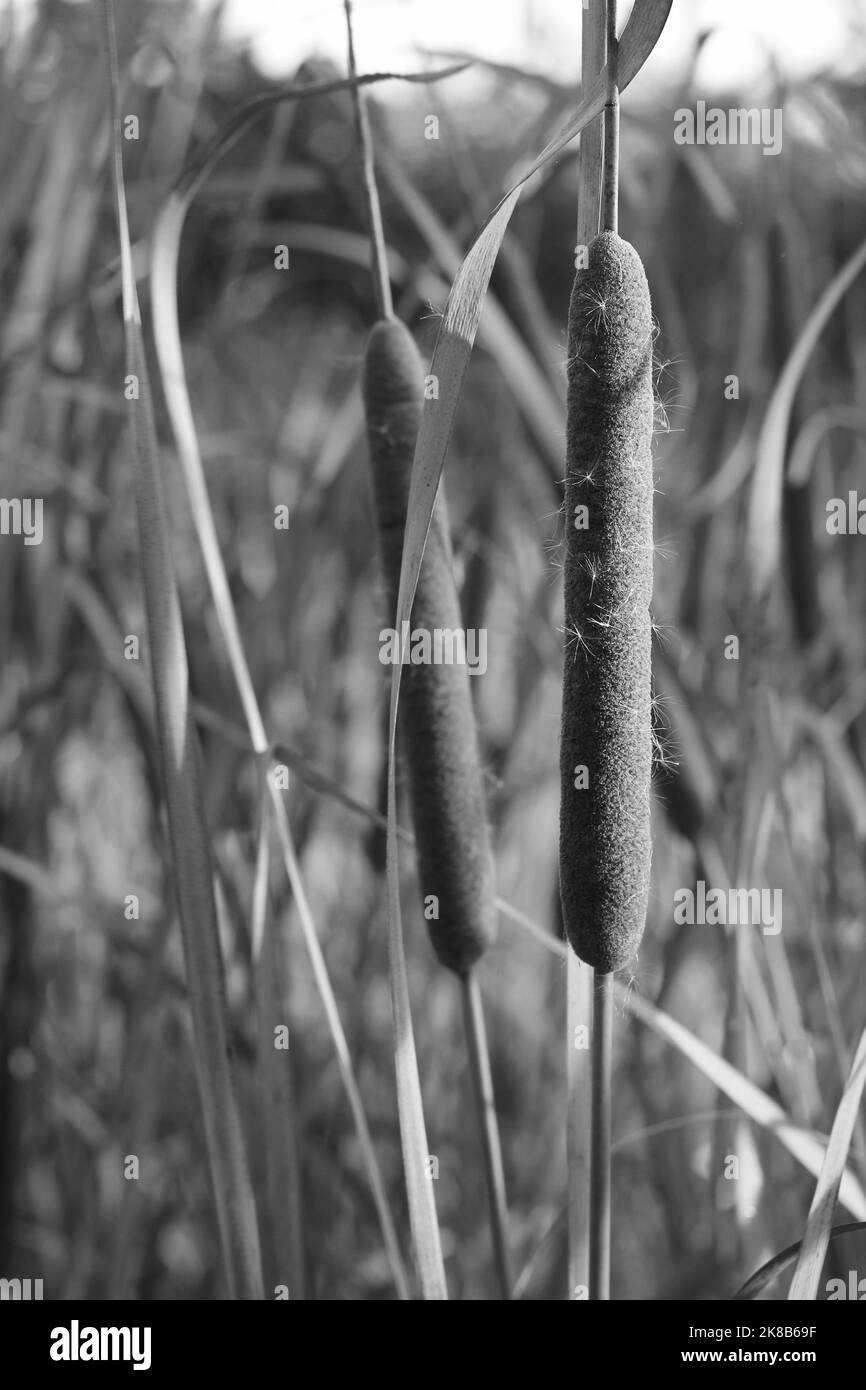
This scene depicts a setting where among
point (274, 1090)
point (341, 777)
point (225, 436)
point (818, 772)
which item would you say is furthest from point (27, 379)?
point (818, 772)

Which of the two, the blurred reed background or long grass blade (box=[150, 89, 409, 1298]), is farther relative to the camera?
the blurred reed background

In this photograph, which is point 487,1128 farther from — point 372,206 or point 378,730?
point 378,730

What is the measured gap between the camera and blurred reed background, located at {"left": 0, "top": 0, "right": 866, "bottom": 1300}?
2.05 ft

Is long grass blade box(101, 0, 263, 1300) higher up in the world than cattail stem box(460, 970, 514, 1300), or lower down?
higher up

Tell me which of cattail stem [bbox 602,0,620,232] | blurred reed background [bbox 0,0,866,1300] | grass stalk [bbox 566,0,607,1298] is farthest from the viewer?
blurred reed background [bbox 0,0,866,1300]

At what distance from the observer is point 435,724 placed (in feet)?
1.24

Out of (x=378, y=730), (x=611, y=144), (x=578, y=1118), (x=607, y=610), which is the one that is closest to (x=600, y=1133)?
(x=578, y=1118)

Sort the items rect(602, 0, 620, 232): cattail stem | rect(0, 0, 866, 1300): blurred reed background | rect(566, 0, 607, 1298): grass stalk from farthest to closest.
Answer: rect(0, 0, 866, 1300): blurred reed background
rect(566, 0, 607, 1298): grass stalk
rect(602, 0, 620, 232): cattail stem

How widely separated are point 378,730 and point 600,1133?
54 cm

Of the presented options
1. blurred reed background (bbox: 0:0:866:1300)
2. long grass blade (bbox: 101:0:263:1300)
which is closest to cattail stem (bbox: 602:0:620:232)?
long grass blade (bbox: 101:0:263:1300)

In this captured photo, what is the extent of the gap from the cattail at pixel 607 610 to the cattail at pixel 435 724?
2.8 inches

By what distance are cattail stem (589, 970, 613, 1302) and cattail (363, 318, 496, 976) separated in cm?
6

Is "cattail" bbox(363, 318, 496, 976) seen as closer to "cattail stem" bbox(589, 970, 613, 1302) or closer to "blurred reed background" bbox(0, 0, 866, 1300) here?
"cattail stem" bbox(589, 970, 613, 1302)

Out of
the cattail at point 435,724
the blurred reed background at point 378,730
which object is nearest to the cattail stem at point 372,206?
the cattail at point 435,724
